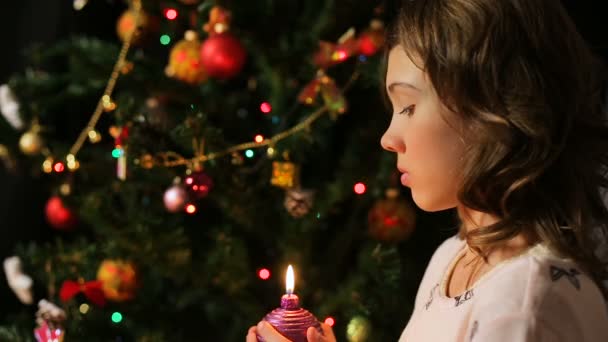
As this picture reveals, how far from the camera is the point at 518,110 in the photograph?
0.94 m

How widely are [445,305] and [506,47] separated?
1.09 feet

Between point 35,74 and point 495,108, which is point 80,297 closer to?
point 35,74

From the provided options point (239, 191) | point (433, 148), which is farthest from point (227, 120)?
point (433, 148)

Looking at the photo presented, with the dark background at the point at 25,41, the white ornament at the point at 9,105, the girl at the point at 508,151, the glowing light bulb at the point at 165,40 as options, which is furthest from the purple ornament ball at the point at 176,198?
the dark background at the point at 25,41

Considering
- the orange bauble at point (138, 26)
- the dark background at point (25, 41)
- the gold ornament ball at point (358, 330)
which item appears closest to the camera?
the gold ornament ball at point (358, 330)

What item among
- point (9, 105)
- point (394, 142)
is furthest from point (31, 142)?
point (394, 142)

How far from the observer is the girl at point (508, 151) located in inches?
36.5

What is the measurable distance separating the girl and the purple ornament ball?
1.74 feet

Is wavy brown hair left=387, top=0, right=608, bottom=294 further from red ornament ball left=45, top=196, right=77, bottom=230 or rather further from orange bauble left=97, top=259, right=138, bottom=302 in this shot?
red ornament ball left=45, top=196, right=77, bottom=230

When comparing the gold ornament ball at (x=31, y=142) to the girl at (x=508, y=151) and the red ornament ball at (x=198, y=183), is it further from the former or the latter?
the girl at (x=508, y=151)

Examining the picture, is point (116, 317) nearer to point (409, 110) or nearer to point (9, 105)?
point (9, 105)

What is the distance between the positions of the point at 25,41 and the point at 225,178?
0.81m

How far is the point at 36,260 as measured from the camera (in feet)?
5.43

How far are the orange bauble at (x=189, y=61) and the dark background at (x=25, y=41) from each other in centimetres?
50
